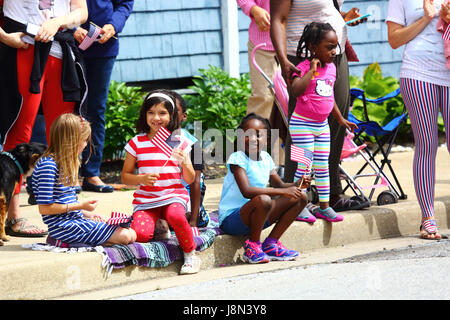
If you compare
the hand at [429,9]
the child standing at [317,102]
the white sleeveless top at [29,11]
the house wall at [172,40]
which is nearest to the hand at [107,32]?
the white sleeveless top at [29,11]

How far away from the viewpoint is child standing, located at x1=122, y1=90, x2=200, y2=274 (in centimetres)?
487

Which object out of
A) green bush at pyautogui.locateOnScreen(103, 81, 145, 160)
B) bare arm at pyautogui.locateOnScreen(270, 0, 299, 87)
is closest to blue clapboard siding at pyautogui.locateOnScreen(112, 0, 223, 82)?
green bush at pyautogui.locateOnScreen(103, 81, 145, 160)

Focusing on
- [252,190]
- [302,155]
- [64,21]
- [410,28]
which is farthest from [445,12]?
[64,21]

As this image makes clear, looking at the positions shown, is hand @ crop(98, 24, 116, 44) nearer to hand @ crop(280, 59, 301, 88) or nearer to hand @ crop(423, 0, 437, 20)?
hand @ crop(280, 59, 301, 88)

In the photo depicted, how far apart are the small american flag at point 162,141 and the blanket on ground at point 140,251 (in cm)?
55

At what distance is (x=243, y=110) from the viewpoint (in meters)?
8.78

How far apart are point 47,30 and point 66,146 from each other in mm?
1299

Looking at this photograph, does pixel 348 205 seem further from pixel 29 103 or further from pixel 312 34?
pixel 29 103

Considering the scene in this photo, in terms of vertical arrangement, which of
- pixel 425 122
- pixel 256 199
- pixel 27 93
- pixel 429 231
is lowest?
pixel 429 231

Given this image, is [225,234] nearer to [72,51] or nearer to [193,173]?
[193,173]

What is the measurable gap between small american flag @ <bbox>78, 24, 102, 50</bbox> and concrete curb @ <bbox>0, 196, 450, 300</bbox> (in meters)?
2.25

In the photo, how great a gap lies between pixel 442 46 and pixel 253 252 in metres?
2.08

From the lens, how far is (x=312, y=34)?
560cm

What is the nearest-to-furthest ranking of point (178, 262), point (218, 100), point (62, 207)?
point (62, 207) < point (178, 262) < point (218, 100)
